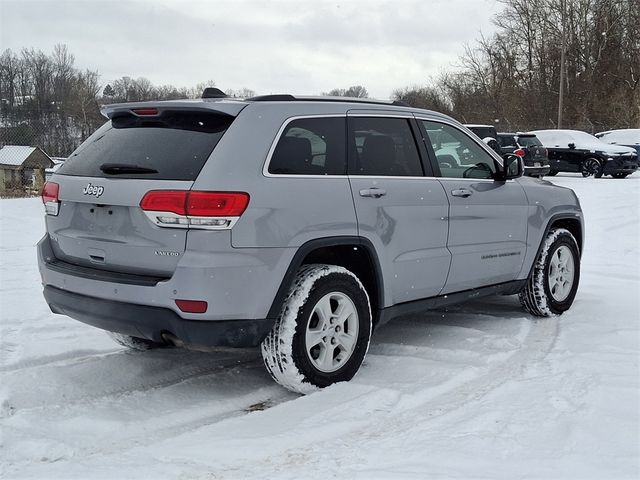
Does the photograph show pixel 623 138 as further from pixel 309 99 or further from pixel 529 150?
pixel 309 99

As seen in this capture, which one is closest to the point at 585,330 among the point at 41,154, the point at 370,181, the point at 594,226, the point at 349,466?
the point at 370,181

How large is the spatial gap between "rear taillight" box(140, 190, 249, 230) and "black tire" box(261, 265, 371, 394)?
2.03 feet

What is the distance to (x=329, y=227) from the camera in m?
4.02

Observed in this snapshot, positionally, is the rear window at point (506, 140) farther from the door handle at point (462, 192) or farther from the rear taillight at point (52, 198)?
the rear taillight at point (52, 198)

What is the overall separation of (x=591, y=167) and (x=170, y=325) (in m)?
21.3

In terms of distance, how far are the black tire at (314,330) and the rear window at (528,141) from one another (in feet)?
63.7

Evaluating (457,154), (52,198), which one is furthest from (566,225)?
(52,198)

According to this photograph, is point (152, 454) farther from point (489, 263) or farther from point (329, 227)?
point (489, 263)

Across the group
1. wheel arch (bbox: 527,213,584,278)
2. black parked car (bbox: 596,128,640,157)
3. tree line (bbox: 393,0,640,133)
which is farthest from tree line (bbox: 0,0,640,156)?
wheel arch (bbox: 527,213,584,278)

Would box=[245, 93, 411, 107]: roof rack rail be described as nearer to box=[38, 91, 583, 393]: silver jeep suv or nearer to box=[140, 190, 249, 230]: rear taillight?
box=[38, 91, 583, 393]: silver jeep suv

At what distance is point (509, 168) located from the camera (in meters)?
5.48

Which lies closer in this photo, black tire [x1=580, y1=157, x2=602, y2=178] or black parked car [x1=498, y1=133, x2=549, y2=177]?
black parked car [x1=498, y1=133, x2=549, y2=177]

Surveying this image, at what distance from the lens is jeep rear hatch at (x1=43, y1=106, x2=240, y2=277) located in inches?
144

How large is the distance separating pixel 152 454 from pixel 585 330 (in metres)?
3.62
